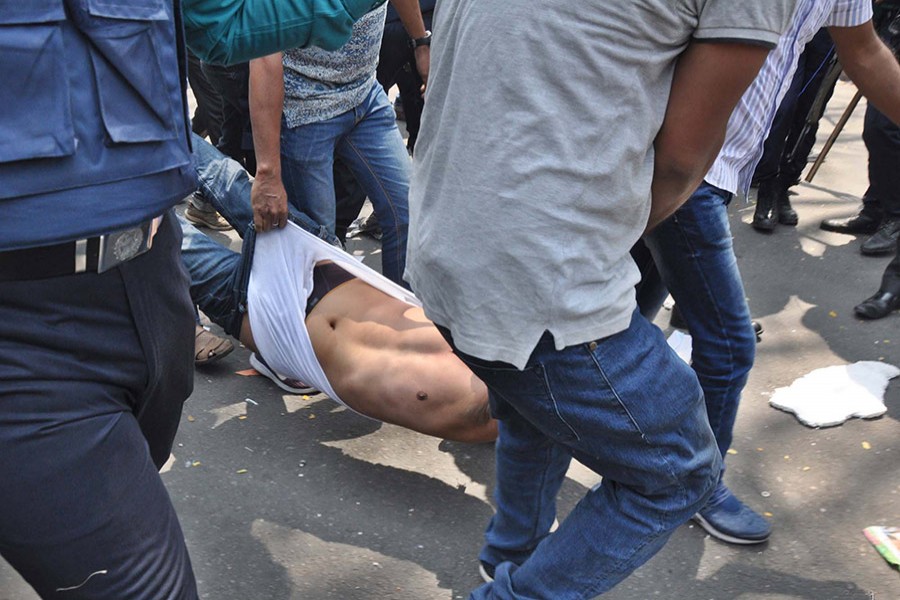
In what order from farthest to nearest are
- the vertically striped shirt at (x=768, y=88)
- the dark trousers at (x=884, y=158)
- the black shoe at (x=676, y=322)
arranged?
the dark trousers at (x=884, y=158) < the black shoe at (x=676, y=322) < the vertically striped shirt at (x=768, y=88)

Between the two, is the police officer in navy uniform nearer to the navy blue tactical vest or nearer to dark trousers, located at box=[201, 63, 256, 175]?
the navy blue tactical vest

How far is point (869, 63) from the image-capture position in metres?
2.29

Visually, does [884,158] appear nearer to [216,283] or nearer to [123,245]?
[216,283]

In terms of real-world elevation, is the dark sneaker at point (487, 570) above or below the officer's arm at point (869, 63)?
below

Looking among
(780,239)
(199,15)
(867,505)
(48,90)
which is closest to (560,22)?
(199,15)

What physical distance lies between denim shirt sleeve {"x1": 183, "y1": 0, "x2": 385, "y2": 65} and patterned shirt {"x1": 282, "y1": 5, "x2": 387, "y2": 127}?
164cm

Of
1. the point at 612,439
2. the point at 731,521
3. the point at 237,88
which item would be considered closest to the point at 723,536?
the point at 731,521

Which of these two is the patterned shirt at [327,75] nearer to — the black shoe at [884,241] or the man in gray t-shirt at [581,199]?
the man in gray t-shirt at [581,199]

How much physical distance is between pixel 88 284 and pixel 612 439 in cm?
87

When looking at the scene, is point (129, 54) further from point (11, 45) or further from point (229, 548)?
point (229, 548)

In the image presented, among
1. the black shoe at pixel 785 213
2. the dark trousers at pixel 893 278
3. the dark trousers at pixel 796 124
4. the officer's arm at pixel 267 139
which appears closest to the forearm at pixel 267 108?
the officer's arm at pixel 267 139

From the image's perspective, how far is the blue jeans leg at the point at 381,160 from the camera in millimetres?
3473

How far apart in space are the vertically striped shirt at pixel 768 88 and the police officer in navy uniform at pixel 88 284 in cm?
130

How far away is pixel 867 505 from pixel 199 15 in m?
2.26
